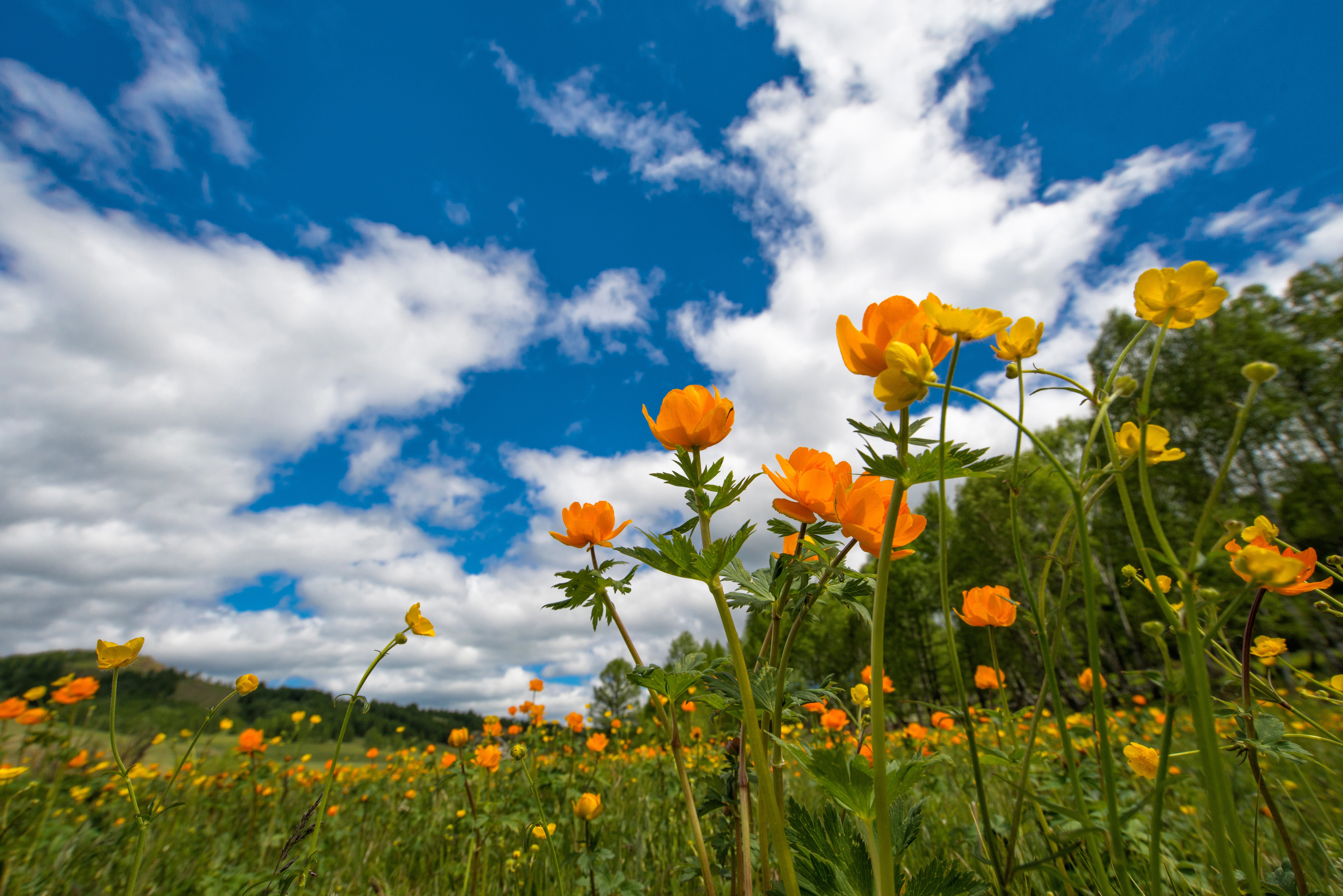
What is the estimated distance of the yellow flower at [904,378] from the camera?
79 cm

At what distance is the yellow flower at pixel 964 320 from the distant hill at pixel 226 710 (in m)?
1.56

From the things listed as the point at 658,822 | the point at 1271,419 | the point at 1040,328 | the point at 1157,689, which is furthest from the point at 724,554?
the point at 1271,419

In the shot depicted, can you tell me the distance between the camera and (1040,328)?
107cm

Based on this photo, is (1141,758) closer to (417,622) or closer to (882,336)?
(882,336)

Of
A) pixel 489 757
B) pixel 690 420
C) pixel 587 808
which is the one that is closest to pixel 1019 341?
pixel 690 420

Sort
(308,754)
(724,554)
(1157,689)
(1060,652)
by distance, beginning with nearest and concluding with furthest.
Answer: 1. (724,554)
2. (1060,652)
3. (308,754)
4. (1157,689)

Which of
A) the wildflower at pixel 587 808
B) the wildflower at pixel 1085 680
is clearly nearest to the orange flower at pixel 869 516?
the wildflower at pixel 1085 680

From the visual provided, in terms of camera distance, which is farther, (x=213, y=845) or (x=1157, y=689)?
(x=1157, y=689)

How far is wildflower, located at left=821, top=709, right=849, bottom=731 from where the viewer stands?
2.64 metres

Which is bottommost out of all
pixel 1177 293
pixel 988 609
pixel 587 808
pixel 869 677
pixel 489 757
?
pixel 587 808

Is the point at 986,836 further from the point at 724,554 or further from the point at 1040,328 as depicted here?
the point at 1040,328

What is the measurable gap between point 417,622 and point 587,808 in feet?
3.74

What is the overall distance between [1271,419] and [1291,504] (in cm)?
268

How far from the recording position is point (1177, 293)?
94cm
